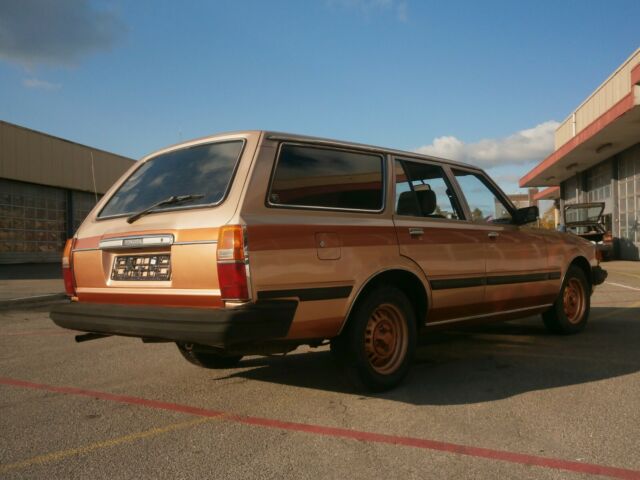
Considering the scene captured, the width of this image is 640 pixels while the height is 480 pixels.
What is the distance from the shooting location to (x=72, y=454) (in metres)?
3.12

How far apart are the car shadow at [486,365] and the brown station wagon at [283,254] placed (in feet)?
1.17

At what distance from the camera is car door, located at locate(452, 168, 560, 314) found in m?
5.23

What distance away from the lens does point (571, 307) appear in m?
6.64

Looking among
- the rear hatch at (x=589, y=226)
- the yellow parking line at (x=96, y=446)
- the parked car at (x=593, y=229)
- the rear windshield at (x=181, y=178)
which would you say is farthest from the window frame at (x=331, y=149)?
the rear hatch at (x=589, y=226)

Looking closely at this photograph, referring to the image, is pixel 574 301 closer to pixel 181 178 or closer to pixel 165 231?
pixel 181 178

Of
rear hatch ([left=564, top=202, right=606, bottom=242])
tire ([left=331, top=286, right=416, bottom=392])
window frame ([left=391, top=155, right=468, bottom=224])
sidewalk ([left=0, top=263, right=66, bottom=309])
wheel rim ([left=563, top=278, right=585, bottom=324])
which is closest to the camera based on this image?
tire ([left=331, top=286, right=416, bottom=392])

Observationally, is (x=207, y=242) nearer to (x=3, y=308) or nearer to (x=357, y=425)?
(x=357, y=425)

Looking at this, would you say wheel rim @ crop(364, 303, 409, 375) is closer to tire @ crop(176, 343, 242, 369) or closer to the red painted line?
the red painted line

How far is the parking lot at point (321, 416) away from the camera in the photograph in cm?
292

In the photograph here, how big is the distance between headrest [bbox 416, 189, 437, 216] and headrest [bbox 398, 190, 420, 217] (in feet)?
0.19

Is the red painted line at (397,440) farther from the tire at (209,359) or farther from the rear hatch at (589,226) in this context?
the rear hatch at (589,226)

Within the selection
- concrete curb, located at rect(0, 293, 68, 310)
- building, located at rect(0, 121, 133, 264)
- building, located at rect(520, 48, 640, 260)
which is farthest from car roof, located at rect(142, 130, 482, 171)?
building, located at rect(0, 121, 133, 264)

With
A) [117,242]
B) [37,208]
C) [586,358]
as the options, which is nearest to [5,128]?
[37,208]

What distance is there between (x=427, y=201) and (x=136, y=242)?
7.62 ft
